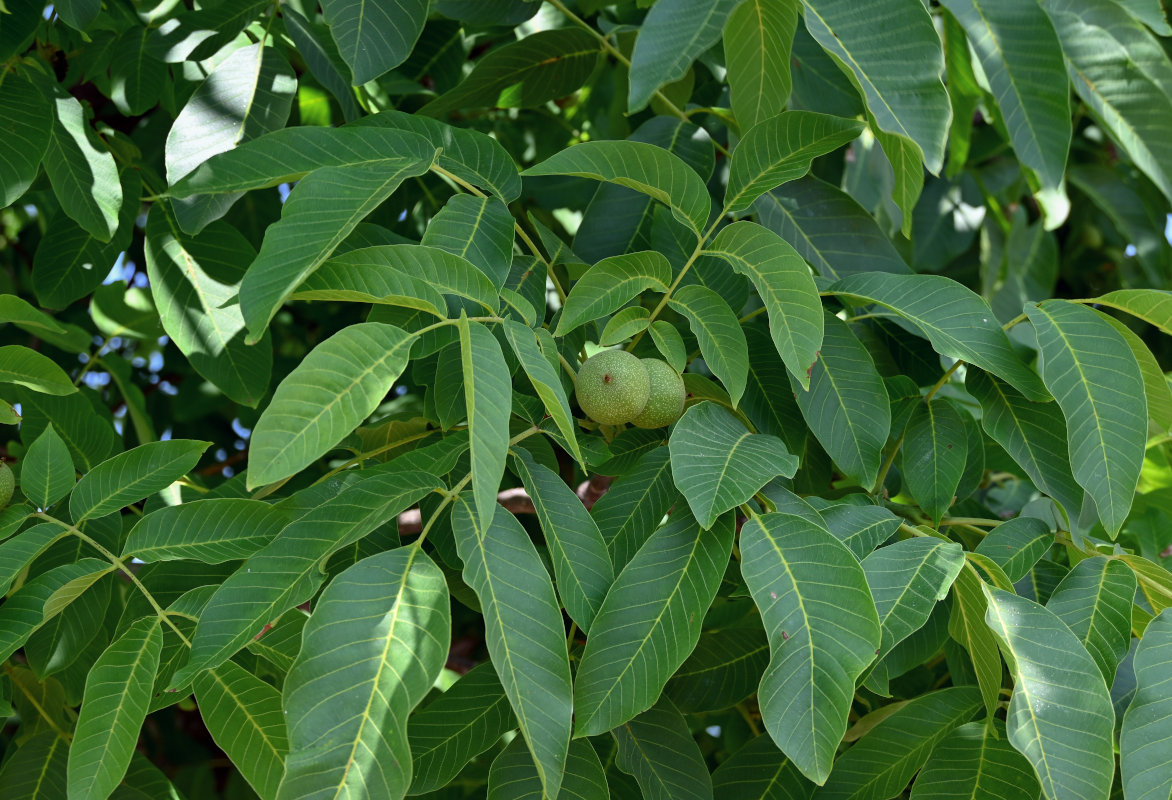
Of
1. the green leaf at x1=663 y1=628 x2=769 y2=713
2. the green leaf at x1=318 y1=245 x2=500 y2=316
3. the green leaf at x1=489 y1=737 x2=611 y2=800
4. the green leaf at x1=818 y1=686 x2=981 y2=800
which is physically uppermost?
the green leaf at x1=318 y1=245 x2=500 y2=316

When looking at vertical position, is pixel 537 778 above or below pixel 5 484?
below

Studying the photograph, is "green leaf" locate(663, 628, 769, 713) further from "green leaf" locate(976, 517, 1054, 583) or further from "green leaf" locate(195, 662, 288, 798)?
A: "green leaf" locate(195, 662, 288, 798)

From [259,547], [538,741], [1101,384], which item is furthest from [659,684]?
[1101,384]

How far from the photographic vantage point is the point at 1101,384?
0.85 meters

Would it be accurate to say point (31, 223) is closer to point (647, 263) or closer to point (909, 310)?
point (647, 263)

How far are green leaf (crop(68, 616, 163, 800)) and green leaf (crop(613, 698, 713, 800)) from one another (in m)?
0.38

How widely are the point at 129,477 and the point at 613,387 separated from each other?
1.42 ft

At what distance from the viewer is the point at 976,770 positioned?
0.79 metres

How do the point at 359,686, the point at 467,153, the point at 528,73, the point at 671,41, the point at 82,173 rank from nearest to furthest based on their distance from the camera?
the point at 359,686 → the point at 671,41 → the point at 467,153 → the point at 82,173 → the point at 528,73

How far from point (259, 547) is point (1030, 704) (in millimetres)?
596

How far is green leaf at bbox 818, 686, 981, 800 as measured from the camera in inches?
32.8

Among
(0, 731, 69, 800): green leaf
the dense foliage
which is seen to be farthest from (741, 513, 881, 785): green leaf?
(0, 731, 69, 800): green leaf

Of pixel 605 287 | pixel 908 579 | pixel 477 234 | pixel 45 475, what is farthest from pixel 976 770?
pixel 45 475

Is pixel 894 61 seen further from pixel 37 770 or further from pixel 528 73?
pixel 37 770
